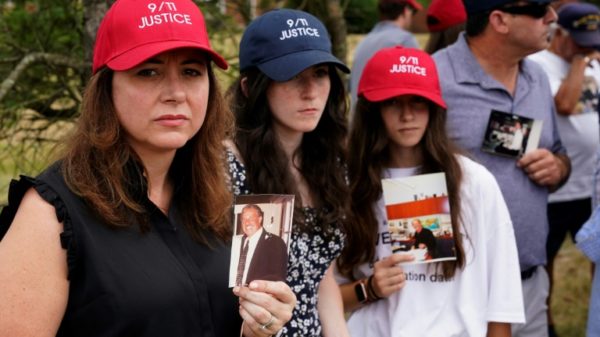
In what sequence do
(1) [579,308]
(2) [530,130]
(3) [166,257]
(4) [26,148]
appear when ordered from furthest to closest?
(1) [579,308]
(4) [26,148]
(2) [530,130]
(3) [166,257]

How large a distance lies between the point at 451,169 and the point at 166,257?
1.56 metres

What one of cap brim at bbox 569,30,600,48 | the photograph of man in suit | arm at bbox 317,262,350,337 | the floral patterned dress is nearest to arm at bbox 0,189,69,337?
the photograph of man in suit

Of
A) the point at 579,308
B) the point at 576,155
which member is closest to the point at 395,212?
the point at 576,155

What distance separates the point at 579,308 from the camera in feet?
22.1

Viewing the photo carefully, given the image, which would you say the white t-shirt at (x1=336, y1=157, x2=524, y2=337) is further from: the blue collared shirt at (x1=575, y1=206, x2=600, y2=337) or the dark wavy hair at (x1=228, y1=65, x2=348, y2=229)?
the dark wavy hair at (x1=228, y1=65, x2=348, y2=229)

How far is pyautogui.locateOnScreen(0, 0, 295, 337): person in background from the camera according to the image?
6.31 feet

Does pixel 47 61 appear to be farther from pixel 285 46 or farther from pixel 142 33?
pixel 142 33

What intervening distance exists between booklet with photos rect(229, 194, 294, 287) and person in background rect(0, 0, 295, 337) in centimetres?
4

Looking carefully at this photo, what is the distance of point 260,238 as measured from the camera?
91.5 inches

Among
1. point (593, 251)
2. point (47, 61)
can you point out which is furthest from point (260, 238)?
point (47, 61)

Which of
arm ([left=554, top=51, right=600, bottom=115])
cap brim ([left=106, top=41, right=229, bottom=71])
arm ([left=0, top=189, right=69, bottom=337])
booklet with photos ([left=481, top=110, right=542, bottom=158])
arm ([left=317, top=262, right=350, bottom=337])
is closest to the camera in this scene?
arm ([left=0, top=189, right=69, bottom=337])

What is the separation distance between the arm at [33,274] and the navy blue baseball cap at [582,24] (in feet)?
14.5

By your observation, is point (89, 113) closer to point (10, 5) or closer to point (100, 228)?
point (100, 228)

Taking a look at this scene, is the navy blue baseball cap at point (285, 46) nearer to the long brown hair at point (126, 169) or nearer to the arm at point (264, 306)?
the long brown hair at point (126, 169)
